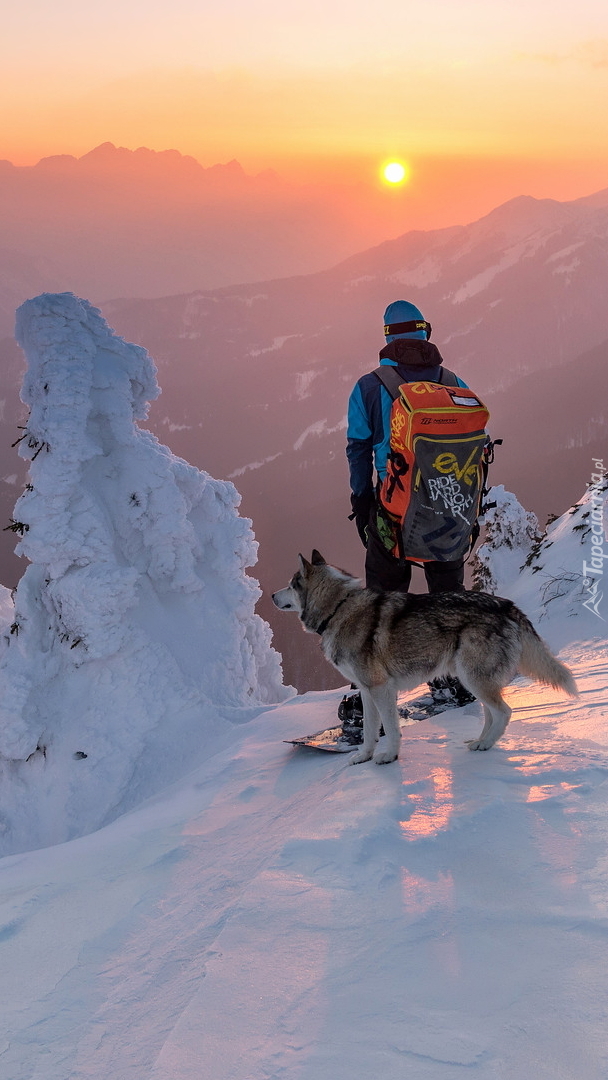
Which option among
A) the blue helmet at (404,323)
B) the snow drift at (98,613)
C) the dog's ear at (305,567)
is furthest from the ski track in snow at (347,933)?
the snow drift at (98,613)

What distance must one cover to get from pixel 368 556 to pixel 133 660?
8409mm

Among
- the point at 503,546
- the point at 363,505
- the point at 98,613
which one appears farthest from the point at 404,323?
the point at 503,546

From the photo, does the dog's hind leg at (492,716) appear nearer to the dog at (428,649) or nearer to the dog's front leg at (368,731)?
the dog at (428,649)

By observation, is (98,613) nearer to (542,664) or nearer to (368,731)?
(368,731)

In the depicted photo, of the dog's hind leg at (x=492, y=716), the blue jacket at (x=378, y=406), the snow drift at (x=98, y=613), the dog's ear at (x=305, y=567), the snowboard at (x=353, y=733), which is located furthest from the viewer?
the snow drift at (x=98, y=613)

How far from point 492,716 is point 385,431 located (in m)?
2.51

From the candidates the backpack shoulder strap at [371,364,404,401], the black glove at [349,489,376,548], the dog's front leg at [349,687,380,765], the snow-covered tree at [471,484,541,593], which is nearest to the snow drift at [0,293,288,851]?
the dog's front leg at [349,687,380,765]

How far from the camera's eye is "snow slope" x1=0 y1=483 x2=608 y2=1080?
2.11 meters

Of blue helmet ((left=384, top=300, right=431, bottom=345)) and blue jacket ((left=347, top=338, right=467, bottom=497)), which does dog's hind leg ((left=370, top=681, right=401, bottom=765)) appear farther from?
blue helmet ((left=384, top=300, right=431, bottom=345))

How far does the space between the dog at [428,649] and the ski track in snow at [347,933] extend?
34 centimetres

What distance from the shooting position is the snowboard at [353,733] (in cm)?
595

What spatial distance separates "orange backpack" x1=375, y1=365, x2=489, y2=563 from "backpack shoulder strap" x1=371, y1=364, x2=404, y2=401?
0.01 m

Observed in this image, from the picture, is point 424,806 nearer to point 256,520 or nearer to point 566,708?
point 566,708

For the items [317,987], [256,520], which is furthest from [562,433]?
[317,987]
